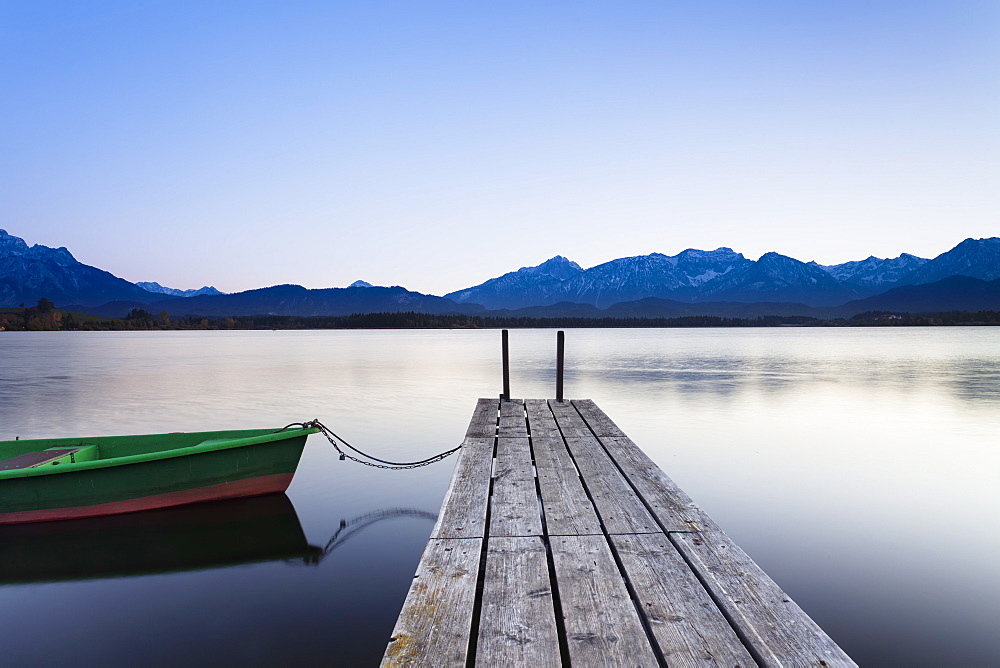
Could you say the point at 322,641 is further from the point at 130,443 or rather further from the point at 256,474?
the point at 130,443

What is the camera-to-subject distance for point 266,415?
2141 cm

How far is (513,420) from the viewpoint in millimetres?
11562

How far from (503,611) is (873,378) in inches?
1423

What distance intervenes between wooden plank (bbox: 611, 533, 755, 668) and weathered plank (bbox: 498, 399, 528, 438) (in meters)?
5.52

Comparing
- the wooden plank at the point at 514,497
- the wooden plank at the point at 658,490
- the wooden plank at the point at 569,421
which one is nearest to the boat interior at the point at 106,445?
the wooden plank at the point at 514,497

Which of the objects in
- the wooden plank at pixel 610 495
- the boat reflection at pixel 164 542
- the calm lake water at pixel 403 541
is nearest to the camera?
the wooden plank at pixel 610 495

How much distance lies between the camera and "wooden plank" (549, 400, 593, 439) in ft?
32.7

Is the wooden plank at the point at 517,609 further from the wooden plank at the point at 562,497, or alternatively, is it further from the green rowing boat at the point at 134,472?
the green rowing boat at the point at 134,472

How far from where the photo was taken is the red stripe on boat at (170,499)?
8.94 meters

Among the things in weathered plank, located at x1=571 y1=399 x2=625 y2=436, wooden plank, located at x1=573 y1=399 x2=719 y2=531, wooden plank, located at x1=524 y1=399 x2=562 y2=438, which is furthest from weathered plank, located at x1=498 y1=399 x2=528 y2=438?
wooden plank, located at x1=573 y1=399 x2=719 y2=531

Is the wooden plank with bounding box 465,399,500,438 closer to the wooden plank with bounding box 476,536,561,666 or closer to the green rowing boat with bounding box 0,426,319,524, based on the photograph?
the green rowing boat with bounding box 0,426,319,524

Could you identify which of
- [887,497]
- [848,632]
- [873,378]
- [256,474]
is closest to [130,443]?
[256,474]

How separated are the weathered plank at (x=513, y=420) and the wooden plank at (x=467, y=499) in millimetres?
1597

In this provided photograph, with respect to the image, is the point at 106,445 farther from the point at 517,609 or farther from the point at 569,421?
the point at 517,609
